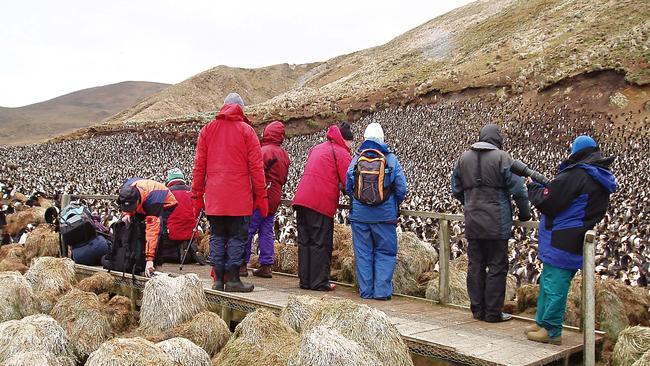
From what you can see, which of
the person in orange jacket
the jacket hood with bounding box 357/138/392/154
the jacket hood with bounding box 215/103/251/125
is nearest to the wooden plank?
the person in orange jacket

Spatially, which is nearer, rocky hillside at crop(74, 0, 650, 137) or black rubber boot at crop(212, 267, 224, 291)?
black rubber boot at crop(212, 267, 224, 291)

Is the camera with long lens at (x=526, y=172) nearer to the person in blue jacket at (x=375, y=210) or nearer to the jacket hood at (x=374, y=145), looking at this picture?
the person in blue jacket at (x=375, y=210)

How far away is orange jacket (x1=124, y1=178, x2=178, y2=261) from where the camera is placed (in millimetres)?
7465

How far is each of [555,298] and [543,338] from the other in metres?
0.33

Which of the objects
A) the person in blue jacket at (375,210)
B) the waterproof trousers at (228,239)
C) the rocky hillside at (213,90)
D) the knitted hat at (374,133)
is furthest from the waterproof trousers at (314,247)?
the rocky hillside at (213,90)

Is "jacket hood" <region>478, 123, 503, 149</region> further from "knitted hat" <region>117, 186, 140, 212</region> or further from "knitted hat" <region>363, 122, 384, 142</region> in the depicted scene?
"knitted hat" <region>117, 186, 140, 212</region>

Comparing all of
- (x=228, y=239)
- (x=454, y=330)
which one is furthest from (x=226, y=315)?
(x=454, y=330)

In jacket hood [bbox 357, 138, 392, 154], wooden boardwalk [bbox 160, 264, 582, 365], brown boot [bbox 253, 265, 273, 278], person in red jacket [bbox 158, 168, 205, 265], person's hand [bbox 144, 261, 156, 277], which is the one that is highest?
jacket hood [bbox 357, 138, 392, 154]

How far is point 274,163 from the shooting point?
7746mm

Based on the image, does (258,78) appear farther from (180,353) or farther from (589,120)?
(180,353)

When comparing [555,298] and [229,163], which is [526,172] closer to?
[555,298]

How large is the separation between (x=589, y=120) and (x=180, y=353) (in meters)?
35.6

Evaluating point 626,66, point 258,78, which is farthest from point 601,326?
point 258,78

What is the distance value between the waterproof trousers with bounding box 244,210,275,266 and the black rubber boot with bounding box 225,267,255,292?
3.00 ft
